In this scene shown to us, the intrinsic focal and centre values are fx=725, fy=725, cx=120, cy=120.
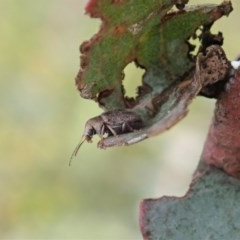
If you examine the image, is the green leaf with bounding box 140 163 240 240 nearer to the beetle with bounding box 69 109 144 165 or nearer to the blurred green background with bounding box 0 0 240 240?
the beetle with bounding box 69 109 144 165

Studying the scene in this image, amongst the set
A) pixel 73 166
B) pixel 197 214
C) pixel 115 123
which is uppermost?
pixel 73 166

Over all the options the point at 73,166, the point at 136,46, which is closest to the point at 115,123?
the point at 136,46

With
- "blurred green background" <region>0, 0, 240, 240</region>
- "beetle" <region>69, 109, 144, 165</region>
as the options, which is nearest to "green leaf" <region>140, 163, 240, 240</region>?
"beetle" <region>69, 109, 144, 165</region>

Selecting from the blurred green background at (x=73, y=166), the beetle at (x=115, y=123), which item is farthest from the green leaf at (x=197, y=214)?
the blurred green background at (x=73, y=166)

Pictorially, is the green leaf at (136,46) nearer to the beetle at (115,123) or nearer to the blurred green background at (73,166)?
the beetle at (115,123)

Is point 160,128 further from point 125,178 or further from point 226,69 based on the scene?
point 125,178

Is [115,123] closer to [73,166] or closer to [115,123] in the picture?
[115,123]

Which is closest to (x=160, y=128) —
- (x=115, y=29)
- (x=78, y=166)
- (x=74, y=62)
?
(x=115, y=29)
